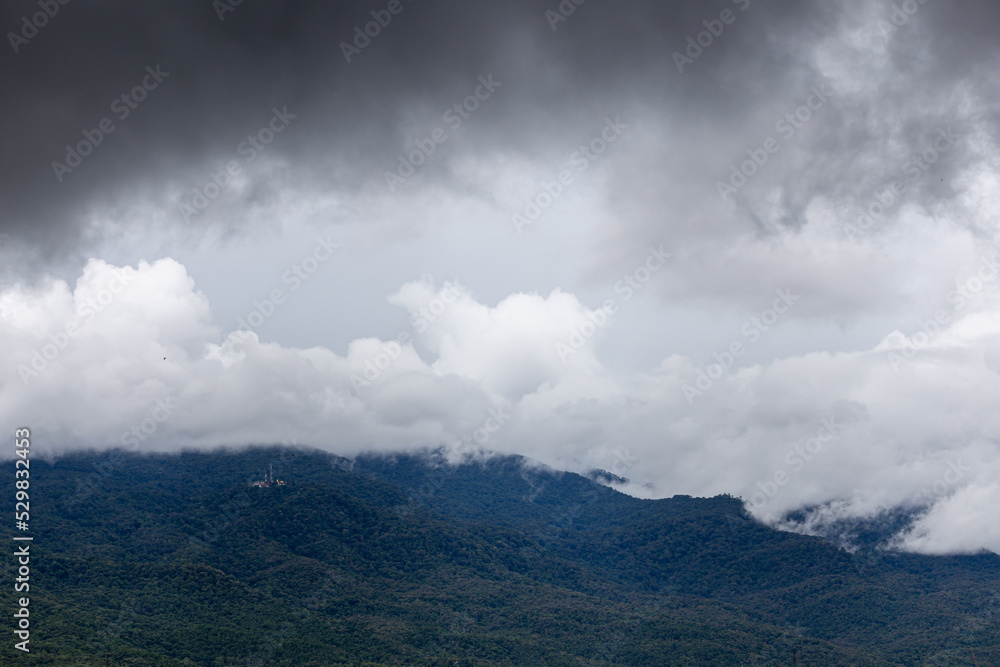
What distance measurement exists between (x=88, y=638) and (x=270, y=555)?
220 ft

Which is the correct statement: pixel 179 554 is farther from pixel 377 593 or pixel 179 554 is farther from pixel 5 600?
pixel 5 600

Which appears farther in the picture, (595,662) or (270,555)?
(270,555)

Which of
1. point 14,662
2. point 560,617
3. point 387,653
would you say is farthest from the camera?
point 560,617

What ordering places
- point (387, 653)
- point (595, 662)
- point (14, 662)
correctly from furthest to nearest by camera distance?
point (595, 662) → point (387, 653) → point (14, 662)

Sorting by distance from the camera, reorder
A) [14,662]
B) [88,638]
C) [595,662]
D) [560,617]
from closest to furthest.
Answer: [14,662] → [88,638] → [595,662] → [560,617]

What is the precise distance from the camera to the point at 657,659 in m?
173

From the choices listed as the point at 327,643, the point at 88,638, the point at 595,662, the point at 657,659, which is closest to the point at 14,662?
the point at 88,638

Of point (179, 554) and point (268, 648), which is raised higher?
point (179, 554)

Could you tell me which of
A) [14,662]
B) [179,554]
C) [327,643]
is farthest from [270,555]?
[14,662]

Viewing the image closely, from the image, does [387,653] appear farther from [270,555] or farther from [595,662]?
[270,555]

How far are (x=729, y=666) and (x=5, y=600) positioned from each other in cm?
12762

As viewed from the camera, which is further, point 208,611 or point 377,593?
point 377,593

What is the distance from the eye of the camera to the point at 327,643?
152000mm

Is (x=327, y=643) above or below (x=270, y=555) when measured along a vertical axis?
below
